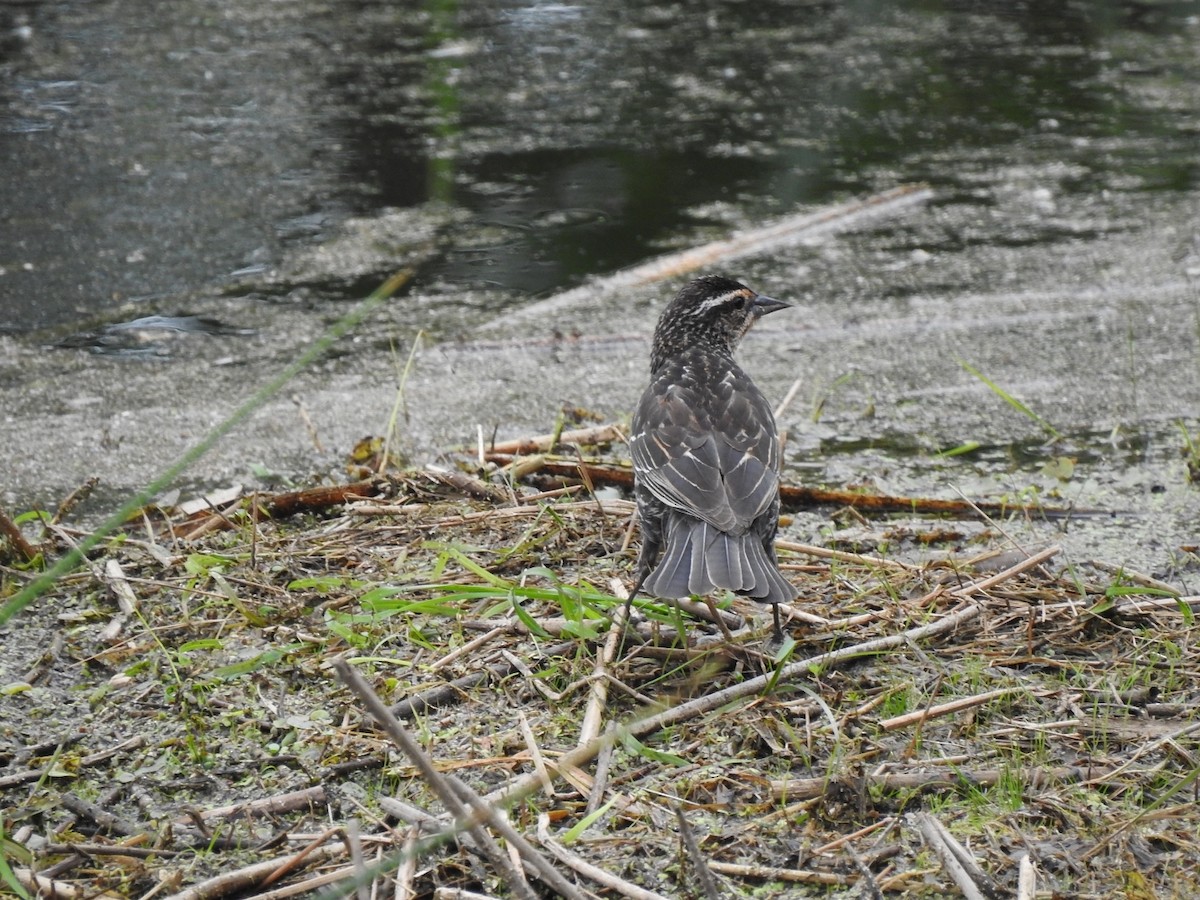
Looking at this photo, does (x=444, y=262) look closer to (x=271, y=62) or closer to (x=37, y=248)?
(x=37, y=248)

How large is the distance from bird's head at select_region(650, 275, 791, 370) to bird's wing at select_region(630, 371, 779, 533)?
553 mm

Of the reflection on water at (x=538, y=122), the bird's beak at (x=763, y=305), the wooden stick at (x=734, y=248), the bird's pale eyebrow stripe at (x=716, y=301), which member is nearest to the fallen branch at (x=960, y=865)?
the bird's pale eyebrow stripe at (x=716, y=301)

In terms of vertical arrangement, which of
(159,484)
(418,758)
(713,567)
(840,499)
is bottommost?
(840,499)

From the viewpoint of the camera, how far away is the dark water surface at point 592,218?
19.8 ft

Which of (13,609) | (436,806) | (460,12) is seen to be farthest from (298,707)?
(460,12)

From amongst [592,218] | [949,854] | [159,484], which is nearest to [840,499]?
[949,854]

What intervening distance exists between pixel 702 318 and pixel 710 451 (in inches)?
48.5

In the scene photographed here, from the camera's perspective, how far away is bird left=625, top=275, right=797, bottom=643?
361 cm

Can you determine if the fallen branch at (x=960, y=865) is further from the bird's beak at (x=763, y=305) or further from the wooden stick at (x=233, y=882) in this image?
the bird's beak at (x=763, y=305)

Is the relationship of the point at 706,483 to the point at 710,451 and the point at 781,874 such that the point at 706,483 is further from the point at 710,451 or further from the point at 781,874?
the point at 781,874

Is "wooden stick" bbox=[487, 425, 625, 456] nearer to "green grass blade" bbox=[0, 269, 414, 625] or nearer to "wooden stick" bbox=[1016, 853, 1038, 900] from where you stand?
"green grass blade" bbox=[0, 269, 414, 625]

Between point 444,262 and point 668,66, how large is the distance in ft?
14.6

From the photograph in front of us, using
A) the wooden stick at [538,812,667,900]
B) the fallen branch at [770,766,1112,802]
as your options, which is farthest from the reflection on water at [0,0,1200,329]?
the wooden stick at [538,812,667,900]

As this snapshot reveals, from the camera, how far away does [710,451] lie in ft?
13.5
